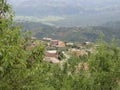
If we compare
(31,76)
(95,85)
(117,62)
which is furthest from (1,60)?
(117,62)

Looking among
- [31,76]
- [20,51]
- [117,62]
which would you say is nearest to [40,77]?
[31,76]

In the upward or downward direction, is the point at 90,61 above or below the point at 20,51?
below

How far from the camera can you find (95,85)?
36.6 m

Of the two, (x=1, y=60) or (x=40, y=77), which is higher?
(x=1, y=60)

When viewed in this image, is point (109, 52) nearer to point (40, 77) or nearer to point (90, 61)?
point (90, 61)

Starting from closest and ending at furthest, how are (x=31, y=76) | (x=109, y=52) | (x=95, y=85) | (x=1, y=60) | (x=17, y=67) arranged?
(x=1, y=60) < (x=17, y=67) < (x=31, y=76) < (x=95, y=85) < (x=109, y=52)

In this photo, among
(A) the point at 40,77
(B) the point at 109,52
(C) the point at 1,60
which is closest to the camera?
(C) the point at 1,60

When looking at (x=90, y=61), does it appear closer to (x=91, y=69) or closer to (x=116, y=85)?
(x=91, y=69)

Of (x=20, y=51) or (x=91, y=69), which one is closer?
(x=20, y=51)

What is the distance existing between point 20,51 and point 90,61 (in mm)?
21869

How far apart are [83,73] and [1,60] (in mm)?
23915

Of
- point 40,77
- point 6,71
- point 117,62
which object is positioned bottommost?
point 117,62

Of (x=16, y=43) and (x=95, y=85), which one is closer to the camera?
(x=16, y=43)

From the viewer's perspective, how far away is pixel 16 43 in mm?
16906
